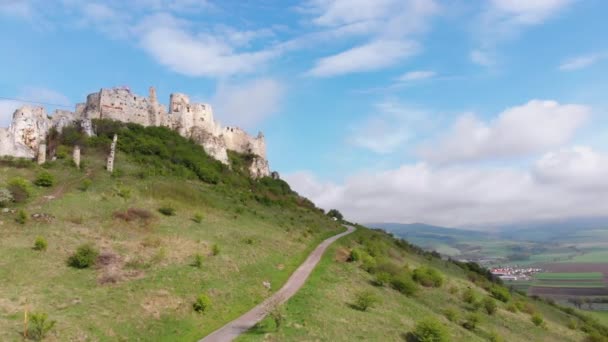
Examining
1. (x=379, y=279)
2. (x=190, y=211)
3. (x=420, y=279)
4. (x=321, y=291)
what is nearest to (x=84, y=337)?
(x=321, y=291)

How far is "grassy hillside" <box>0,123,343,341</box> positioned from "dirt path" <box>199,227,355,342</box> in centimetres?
101

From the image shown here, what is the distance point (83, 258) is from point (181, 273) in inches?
283

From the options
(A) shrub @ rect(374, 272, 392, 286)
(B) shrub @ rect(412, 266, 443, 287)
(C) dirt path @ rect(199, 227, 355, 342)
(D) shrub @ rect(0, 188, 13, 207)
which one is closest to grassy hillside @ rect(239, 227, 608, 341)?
(A) shrub @ rect(374, 272, 392, 286)

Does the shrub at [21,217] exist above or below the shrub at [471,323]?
above

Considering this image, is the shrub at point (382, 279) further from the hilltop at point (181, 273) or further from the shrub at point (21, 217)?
the shrub at point (21, 217)

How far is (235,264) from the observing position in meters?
37.9

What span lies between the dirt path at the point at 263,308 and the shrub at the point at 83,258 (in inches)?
498

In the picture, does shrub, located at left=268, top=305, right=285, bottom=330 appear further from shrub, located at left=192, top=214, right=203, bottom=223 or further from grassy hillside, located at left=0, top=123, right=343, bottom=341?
shrub, located at left=192, top=214, right=203, bottom=223

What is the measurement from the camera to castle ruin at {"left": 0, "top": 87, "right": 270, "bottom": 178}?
2689 inches

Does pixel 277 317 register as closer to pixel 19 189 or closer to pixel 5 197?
pixel 5 197

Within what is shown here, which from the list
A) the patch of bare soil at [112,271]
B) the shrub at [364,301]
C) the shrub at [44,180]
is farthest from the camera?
the shrub at [44,180]

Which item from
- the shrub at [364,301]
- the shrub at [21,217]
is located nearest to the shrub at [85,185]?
the shrub at [21,217]

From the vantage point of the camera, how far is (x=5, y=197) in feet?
142

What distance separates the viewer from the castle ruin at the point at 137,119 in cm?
6831
